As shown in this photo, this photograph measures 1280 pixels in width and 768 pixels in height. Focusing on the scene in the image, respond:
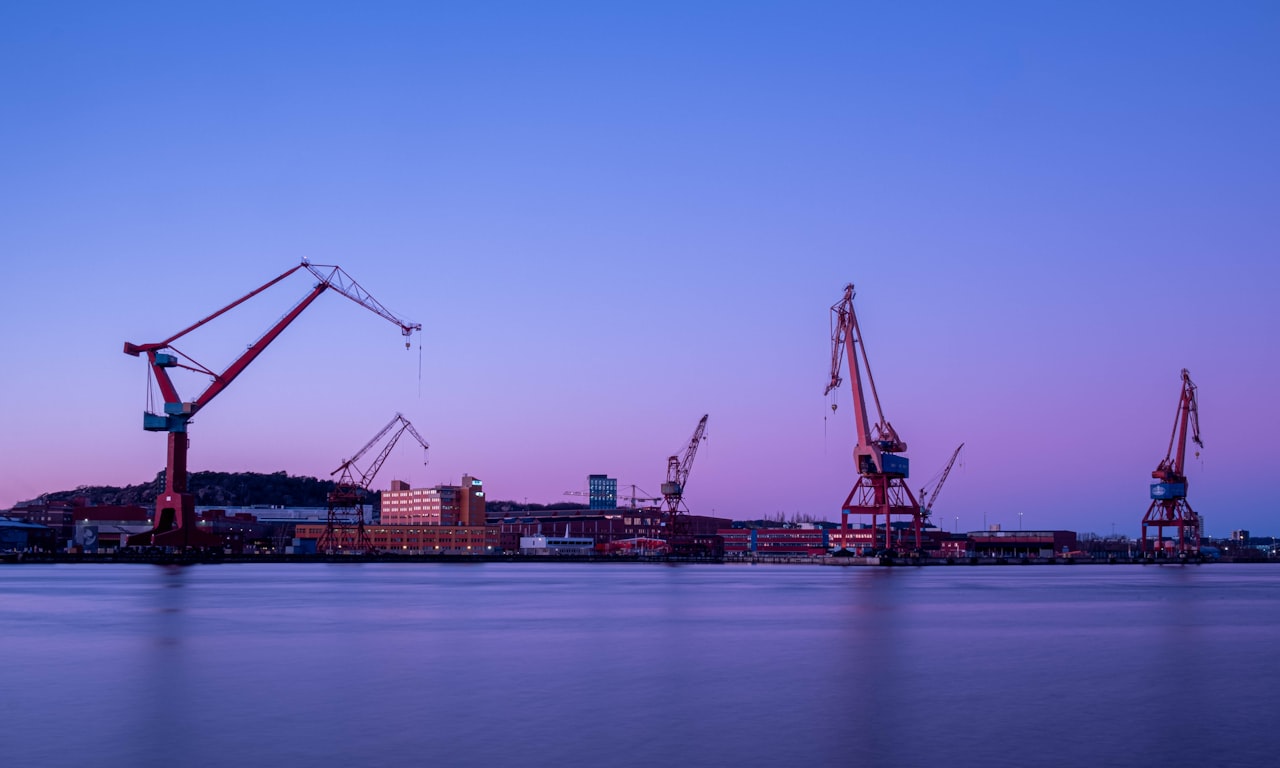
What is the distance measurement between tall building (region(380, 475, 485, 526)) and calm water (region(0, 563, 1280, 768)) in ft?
453

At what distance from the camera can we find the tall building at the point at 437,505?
17525cm

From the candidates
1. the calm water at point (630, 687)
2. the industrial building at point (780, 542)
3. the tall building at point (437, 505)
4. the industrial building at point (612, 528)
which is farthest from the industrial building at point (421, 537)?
the calm water at point (630, 687)

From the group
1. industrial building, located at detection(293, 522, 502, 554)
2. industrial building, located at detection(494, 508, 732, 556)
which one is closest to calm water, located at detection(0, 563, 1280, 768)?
industrial building, located at detection(293, 522, 502, 554)

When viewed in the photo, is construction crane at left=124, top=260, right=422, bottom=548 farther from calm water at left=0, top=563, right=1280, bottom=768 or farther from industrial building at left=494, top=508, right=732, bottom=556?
industrial building at left=494, top=508, right=732, bottom=556

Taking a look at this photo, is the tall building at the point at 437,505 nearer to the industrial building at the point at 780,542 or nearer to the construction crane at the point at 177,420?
the industrial building at the point at 780,542

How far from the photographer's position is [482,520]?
6885 inches

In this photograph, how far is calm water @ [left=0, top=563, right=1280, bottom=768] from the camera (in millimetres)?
13281

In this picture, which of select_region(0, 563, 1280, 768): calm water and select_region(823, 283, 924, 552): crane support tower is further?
select_region(823, 283, 924, 552): crane support tower

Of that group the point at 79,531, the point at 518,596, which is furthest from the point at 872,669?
the point at 79,531

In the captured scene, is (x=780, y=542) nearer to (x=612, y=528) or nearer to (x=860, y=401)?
A: (x=612, y=528)

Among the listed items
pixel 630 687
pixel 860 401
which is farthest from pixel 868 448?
pixel 630 687

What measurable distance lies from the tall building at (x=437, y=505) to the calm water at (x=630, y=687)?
138058mm

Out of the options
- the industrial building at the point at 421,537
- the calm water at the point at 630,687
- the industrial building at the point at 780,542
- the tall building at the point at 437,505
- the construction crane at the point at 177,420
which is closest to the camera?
the calm water at the point at 630,687

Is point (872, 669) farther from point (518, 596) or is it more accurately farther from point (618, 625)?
point (518, 596)
